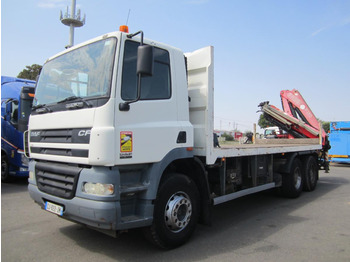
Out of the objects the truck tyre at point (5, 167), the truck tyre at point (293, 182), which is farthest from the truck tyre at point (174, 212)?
the truck tyre at point (5, 167)

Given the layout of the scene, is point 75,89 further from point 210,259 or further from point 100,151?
point 210,259

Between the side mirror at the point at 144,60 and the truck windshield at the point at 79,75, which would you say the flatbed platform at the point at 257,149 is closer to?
the side mirror at the point at 144,60

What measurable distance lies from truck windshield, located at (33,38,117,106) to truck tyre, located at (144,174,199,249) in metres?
1.48

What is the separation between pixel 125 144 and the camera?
330 cm

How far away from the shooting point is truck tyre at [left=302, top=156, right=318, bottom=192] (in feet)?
26.2

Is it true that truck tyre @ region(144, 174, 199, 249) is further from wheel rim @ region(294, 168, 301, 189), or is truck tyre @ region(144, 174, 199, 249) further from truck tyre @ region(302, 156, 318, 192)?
truck tyre @ region(302, 156, 318, 192)

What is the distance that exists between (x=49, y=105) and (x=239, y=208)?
4.40 metres

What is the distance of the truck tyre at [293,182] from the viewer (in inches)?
278

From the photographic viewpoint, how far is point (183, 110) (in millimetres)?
4113

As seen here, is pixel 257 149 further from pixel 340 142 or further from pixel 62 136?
pixel 340 142

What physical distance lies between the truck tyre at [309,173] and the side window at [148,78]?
5.75 meters

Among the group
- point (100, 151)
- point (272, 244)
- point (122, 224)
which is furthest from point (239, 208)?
point (100, 151)

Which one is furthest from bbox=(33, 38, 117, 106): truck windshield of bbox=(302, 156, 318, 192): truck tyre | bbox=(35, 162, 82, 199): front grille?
bbox=(302, 156, 318, 192): truck tyre

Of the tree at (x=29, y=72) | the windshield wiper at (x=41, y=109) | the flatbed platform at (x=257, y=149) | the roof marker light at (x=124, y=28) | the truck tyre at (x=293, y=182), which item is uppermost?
the tree at (x=29, y=72)
